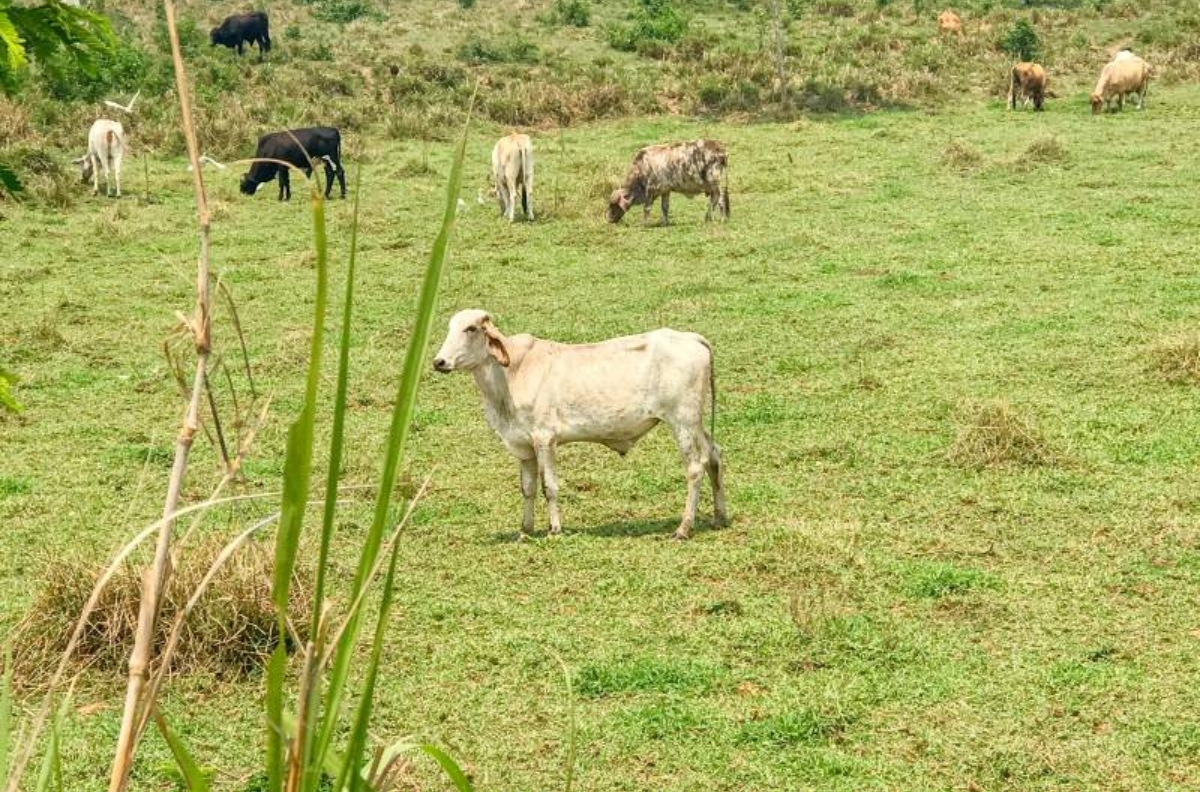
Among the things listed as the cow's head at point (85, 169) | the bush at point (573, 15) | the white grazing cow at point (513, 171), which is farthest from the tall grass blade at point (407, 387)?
the bush at point (573, 15)

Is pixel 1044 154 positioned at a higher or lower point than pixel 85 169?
higher

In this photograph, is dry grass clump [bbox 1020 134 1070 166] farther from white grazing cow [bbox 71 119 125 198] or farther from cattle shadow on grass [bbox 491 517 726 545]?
cattle shadow on grass [bbox 491 517 726 545]

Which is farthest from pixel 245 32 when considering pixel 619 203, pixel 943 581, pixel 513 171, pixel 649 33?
pixel 943 581

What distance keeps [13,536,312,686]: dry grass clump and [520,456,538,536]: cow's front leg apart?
186 centimetres

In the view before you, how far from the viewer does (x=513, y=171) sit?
18625 mm

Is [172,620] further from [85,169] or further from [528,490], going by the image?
[85,169]

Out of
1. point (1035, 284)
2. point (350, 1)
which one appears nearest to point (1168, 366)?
point (1035, 284)

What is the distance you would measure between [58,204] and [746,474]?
542 inches

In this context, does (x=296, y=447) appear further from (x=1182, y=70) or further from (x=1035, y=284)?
(x=1182, y=70)

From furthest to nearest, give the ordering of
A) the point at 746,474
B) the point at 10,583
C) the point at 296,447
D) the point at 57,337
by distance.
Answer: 1. the point at 57,337
2. the point at 746,474
3. the point at 10,583
4. the point at 296,447

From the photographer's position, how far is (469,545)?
831 cm

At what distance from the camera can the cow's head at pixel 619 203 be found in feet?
61.5

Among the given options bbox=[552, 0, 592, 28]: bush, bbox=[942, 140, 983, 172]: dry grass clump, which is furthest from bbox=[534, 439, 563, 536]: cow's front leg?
bbox=[552, 0, 592, 28]: bush

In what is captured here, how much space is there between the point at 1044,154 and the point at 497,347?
1458 centimetres
